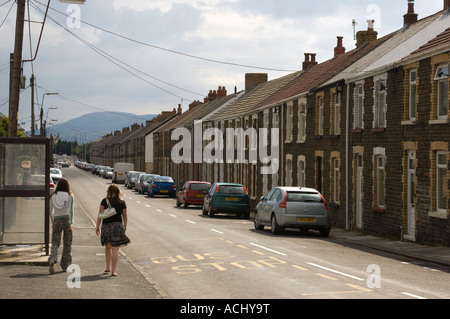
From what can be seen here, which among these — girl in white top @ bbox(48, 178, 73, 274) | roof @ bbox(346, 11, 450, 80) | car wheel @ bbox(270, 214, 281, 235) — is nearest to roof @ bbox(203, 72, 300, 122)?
roof @ bbox(346, 11, 450, 80)

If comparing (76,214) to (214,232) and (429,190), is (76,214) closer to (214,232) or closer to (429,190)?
(214,232)

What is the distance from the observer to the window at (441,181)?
19.7 m

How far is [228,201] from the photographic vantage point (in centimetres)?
3272

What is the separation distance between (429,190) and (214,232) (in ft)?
23.6

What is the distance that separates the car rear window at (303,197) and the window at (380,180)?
266 cm

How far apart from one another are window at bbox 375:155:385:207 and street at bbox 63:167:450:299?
2672mm

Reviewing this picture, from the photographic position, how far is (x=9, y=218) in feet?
51.8

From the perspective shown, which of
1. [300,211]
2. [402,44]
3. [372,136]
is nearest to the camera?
[300,211]

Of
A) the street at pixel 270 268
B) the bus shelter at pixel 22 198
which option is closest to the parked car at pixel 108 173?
the street at pixel 270 268

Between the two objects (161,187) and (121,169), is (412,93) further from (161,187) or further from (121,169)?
(121,169)

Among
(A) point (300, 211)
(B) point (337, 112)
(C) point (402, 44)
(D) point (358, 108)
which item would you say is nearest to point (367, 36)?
(B) point (337, 112)

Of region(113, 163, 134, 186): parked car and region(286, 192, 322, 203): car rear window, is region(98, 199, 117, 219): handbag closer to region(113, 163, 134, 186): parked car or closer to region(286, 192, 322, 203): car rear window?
region(286, 192, 322, 203): car rear window

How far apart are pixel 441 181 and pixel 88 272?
10644 millimetres
